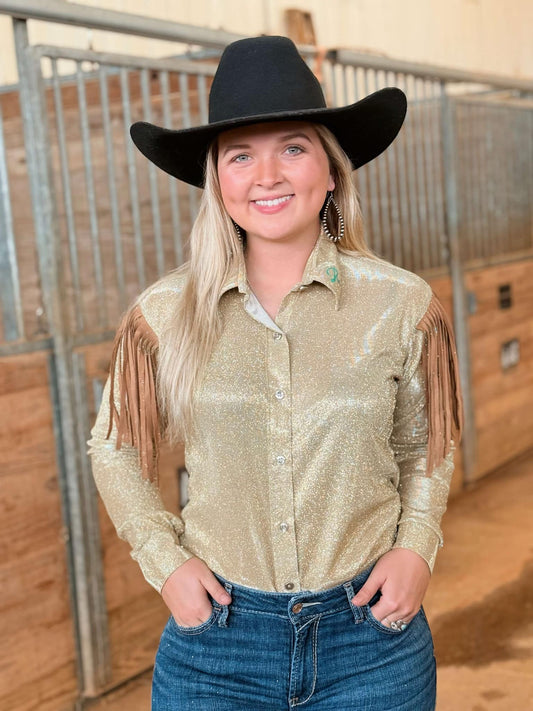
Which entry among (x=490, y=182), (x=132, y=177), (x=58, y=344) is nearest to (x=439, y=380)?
(x=58, y=344)

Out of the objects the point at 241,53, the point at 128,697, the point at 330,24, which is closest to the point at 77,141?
the point at 128,697

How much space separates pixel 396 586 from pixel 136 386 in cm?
46

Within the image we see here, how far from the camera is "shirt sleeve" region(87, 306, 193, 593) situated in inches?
53.5

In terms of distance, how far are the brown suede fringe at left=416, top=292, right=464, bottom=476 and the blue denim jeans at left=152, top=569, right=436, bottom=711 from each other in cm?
26

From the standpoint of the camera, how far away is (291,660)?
1.27 meters

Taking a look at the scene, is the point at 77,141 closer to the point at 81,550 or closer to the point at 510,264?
the point at 81,550

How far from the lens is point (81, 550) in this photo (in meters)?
2.41

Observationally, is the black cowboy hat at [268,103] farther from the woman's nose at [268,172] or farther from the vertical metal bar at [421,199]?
the vertical metal bar at [421,199]

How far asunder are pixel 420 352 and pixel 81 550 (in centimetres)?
135

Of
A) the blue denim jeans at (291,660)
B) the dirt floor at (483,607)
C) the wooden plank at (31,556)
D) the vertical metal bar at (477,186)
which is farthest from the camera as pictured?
the vertical metal bar at (477,186)

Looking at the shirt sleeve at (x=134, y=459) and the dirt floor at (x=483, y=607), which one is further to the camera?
the dirt floor at (x=483, y=607)

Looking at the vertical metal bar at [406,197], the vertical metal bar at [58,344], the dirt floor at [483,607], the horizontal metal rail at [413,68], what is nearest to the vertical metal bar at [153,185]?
the vertical metal bar at [58,344]

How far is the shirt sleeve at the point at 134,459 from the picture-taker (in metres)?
1.36

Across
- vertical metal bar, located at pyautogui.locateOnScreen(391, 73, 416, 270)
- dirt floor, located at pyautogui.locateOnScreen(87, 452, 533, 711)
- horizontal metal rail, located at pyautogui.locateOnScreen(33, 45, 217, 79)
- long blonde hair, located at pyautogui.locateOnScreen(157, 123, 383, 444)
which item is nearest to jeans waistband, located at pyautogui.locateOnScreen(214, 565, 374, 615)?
long blonde hair, located at pyautogui.locateOnScreen(157, 123, 383, 444)
